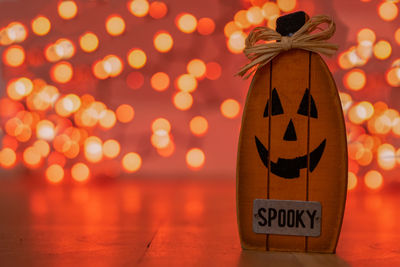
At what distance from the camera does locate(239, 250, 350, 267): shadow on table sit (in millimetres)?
542

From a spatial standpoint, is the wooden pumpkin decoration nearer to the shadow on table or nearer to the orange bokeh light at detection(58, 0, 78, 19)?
the shadow on table

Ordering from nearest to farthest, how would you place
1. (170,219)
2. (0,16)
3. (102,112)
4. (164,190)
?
(170,219)
(164,190)
(102,112)
(0,16)

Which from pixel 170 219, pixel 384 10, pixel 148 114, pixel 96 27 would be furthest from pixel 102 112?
pixel 384 10

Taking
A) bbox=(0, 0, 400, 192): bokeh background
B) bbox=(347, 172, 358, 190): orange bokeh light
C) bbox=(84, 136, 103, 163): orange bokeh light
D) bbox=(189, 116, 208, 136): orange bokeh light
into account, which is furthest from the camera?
bbox=(189, 116, 208, 136): orange bokeh light

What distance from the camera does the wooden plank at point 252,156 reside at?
628mm

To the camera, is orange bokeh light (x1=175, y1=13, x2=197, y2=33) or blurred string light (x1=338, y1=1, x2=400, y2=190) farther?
orange bokeh light (x1=175, y1=13, x2=197, y2=33)

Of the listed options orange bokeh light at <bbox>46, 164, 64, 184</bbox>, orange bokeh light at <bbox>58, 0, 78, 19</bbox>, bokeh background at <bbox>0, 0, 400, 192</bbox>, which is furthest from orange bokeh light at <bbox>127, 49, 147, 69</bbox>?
orange bokeh light at <bbox>46, 164, 64, 184</bbox>

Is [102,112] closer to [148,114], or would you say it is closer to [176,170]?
[148,114]

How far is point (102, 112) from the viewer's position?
5.43 ft

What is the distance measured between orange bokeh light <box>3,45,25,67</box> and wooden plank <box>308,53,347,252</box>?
137 cm

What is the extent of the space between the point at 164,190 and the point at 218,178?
391 mm

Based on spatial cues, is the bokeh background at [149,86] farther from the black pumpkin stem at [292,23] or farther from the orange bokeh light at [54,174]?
the black pumpkin stem at [292,23]

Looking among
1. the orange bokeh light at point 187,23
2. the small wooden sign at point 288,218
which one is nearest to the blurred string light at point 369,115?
the orange bokeh light at point 187,23

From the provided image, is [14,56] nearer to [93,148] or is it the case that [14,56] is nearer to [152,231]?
[93,148]
